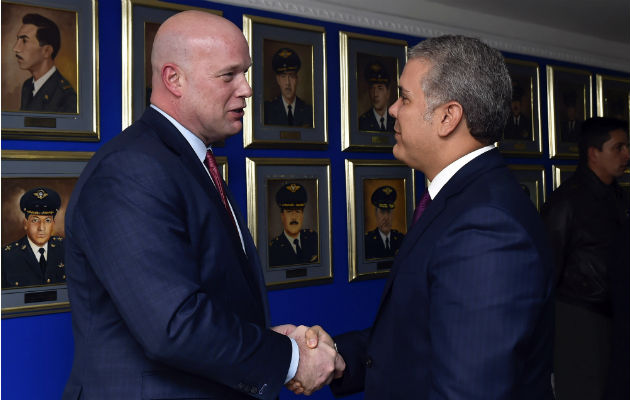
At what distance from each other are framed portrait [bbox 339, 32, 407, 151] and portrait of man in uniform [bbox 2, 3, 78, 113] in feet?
6.09

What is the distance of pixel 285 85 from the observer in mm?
3973

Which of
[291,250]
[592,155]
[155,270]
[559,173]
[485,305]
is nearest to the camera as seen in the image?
[485,305]

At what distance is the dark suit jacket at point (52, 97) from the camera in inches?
119

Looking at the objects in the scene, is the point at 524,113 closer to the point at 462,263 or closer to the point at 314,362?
the point at 314,362

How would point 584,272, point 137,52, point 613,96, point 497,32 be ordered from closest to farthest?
point 137,52 → point 584,272 → point 497,32 → point 613,96

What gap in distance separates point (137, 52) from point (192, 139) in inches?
55.8

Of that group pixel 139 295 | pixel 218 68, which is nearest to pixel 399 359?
pixel 139 295

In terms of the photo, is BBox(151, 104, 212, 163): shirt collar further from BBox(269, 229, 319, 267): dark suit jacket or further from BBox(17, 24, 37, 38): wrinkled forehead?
BBox(269, 229, 319, 267): dark suit jacket

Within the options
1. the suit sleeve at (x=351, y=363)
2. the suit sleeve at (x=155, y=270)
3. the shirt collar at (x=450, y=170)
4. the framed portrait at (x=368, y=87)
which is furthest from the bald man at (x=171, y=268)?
the framed portrait at (x=368, y=87)

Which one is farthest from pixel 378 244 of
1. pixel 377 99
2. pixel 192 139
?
pixel 192 139

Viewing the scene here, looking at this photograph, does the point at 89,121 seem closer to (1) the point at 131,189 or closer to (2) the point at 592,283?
(1) the point at 131,189

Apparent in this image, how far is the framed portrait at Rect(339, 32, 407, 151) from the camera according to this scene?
4.25 meters

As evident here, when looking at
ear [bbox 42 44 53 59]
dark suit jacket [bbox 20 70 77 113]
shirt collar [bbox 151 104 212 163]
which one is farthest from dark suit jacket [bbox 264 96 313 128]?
shirt collar [bbox 151 104 212 163]

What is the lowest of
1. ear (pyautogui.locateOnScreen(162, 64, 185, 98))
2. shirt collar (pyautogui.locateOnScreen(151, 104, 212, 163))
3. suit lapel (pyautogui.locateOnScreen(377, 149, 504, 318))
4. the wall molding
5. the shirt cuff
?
the shirt cuff
